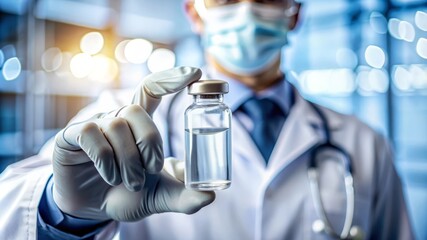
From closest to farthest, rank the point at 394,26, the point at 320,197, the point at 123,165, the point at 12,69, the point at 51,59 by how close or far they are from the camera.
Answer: the point at 123,165 < the point at 320,197 < the point at 394,26 < the point at 12,69 < the point at 51,59

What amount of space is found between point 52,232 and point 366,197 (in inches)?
21.5

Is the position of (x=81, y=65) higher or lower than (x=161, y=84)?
lower

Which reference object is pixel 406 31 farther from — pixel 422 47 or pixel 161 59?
pixel 161 59

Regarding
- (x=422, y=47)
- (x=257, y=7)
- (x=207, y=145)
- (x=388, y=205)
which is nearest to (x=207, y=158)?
(x=207, y=145)

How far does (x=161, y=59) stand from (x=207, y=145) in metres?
2.01

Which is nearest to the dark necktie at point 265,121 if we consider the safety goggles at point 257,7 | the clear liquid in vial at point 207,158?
the safety goggles at point 257,7

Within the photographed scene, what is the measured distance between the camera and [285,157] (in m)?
0.81

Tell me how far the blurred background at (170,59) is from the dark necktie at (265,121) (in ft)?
2.46

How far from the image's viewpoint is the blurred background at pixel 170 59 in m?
1.90

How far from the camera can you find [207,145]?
55cm

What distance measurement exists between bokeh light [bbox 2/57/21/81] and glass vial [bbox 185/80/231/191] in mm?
1874

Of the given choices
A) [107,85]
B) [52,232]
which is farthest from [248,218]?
[107,85]

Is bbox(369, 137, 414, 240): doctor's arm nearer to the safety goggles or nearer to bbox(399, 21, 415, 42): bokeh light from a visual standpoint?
the safety goggles

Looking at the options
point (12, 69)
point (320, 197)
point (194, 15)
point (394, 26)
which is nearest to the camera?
point (320, 197)
